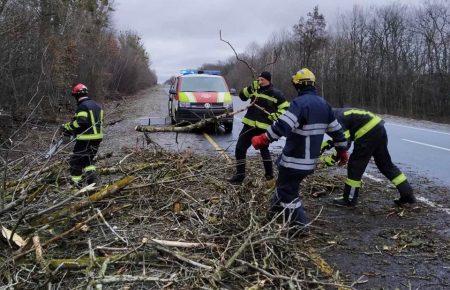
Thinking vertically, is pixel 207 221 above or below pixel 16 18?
below

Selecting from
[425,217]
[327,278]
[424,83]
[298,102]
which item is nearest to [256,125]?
[298,102]

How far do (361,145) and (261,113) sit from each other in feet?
5.58

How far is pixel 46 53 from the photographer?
16.0 meters

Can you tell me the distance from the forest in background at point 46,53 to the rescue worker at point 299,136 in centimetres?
351

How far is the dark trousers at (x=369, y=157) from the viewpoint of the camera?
20.0 feet

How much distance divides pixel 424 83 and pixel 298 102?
3165cm

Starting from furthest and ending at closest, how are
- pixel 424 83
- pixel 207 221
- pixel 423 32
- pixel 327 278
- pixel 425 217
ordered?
pixel 423 32 < pixel 424 83 < pixel 425 217 < pixel 207 221 < pixel 327 278

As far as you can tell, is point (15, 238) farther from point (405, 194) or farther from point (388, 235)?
point (405, 194)

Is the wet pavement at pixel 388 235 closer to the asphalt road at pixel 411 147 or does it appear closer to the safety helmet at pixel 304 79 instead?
the asphalt road at pixel 411 147

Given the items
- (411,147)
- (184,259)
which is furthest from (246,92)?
(411,147)

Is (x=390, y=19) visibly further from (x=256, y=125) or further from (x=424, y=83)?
(x=256, y=125)

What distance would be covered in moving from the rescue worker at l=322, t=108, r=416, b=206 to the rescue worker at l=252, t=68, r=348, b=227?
103cm

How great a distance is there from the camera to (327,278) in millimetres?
4004

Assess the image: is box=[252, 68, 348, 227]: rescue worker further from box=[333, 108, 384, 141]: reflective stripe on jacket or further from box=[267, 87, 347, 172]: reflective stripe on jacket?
box=[333, 108, 384, 141]: reflective stripe on jacket
